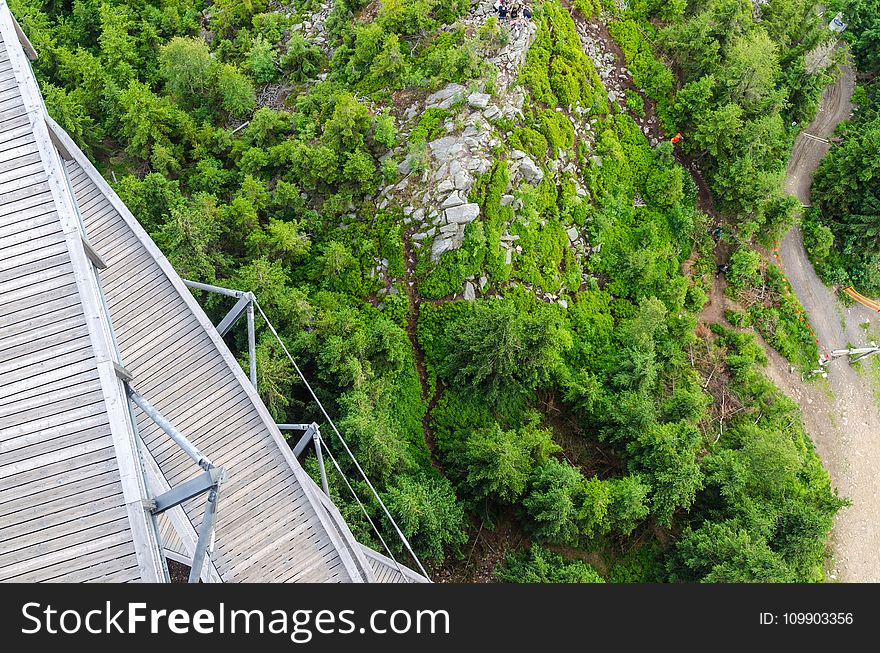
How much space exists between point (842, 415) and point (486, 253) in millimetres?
27844

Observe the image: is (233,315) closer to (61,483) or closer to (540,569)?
(61,483)

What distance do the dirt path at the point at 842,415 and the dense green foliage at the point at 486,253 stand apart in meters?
3.27

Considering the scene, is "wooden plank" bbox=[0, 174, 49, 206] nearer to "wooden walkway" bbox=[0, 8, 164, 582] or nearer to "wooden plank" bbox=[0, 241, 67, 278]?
"wooden walkway" bbox=[0, 8, 164, 582]

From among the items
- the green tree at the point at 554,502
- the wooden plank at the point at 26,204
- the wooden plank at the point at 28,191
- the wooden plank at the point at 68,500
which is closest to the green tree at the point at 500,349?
the green tree at the point at 554,502

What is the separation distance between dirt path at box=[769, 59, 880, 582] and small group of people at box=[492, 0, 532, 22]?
1013 inches

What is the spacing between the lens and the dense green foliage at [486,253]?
28.4 meters

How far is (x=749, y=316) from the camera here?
40125 mm

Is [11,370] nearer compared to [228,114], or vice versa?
[11,370]

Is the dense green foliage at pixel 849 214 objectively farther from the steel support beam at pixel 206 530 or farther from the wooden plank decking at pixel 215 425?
the steel support beam at pixel 206 530

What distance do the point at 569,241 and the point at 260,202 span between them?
18.9 m

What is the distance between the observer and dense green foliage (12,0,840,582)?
28406mm

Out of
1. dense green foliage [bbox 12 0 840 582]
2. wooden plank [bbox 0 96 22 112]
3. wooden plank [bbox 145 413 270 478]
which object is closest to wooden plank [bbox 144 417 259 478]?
wooden plank [bbox 145 413 270 478]
